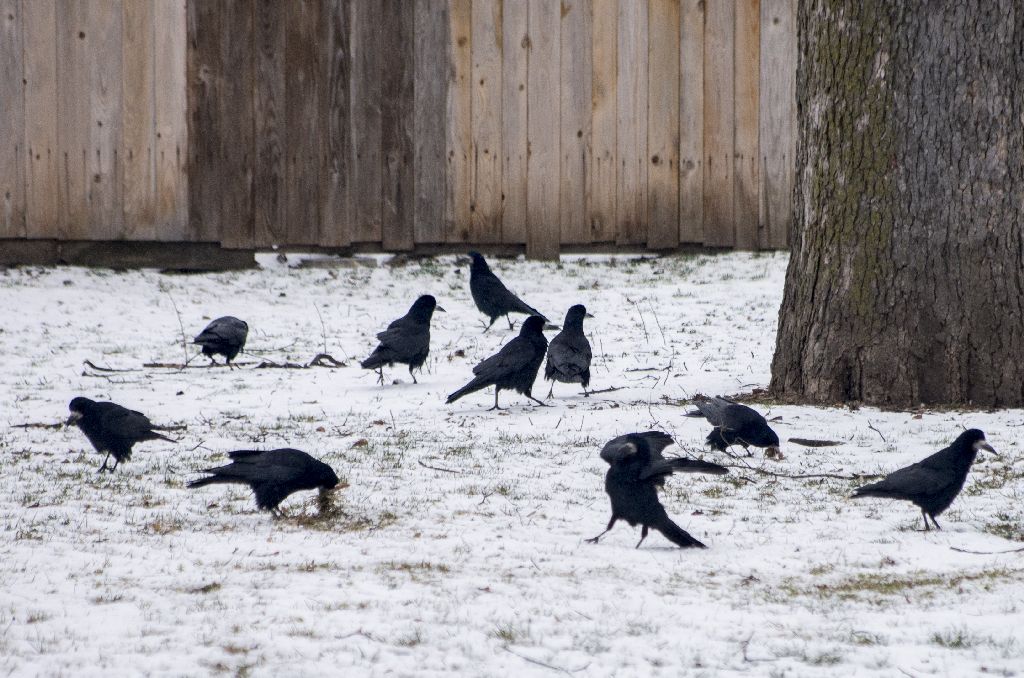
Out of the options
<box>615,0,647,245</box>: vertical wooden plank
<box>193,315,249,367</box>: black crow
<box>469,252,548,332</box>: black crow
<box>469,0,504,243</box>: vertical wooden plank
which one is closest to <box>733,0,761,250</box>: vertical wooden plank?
<box>615,0,647,245</box>: vertical wooden plank

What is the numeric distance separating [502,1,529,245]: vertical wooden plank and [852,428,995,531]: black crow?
8.26 meters

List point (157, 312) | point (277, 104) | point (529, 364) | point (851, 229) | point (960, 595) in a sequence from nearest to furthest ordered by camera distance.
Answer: point (960, 595) < point (851, 229) < point (529, 364) < point (157, 312) < point (277, 104)

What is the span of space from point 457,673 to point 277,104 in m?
9.96

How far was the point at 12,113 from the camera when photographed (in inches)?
481

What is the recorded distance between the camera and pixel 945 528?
18.2ft

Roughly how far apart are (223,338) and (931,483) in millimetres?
6240

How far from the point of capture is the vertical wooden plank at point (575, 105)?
1327cm

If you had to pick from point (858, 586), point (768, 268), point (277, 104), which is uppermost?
point (277, 104)

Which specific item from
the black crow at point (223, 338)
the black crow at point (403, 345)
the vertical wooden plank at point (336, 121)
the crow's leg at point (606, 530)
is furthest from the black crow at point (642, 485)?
the vertical wooden plank at point (336, 121)

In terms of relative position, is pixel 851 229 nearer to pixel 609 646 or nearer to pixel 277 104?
pixel 609 646

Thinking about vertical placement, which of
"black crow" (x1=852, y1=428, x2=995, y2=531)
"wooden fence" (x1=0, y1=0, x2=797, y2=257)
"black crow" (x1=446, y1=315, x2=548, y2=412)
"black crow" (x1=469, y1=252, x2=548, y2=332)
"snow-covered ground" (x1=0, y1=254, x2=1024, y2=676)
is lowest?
"snow-covered ground" (x1=0, y1=254, x2=1024, y2=676)

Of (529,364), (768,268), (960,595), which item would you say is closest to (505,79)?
(768,268)

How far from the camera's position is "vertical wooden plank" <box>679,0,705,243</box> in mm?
13375

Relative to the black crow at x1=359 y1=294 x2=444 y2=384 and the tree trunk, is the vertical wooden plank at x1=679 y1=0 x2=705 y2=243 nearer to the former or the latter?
the black crow at x1=359 y1=294 x2=444 y2=384
